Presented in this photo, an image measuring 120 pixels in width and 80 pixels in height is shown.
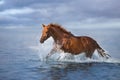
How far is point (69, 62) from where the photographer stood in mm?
20750

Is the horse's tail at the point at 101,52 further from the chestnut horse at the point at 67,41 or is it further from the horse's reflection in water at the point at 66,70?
the horse's reflection in water at the point at 66,70

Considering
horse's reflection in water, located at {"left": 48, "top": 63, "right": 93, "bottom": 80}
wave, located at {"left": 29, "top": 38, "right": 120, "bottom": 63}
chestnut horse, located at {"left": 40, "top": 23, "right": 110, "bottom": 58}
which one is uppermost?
chestnut horse, located at {"left": 40, "top": 23, "right": 110, "bottom": 58}

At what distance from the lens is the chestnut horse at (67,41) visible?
21.6 m

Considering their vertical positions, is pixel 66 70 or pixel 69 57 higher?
pixel 69 57

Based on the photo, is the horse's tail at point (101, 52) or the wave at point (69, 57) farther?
the horse's tail at point (101, 52)

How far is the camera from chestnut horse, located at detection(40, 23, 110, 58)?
21625 millimetres

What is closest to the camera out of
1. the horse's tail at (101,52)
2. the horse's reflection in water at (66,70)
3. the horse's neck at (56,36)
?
the horse's reflection in water at (66,70)

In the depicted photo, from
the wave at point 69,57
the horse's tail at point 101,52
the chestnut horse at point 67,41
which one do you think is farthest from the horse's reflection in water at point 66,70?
the horse's tail at point 101,52

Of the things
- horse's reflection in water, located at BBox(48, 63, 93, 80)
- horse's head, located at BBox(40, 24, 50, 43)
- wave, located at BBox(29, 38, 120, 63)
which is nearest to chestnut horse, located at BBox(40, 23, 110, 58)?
horse's head, located at BBox(40, 24, 50, 43)

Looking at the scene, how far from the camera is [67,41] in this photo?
21.8m

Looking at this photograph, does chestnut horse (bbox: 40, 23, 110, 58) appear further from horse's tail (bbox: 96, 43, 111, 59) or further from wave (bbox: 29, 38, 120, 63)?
horse's tail (bbox: 96, 43, 111, 59)

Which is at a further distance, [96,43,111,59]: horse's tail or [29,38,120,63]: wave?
[96,43,111,59]: horse's tail

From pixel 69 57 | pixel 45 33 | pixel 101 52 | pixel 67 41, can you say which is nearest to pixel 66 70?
pixel 69 57

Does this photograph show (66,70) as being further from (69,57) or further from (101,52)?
(101,52)
